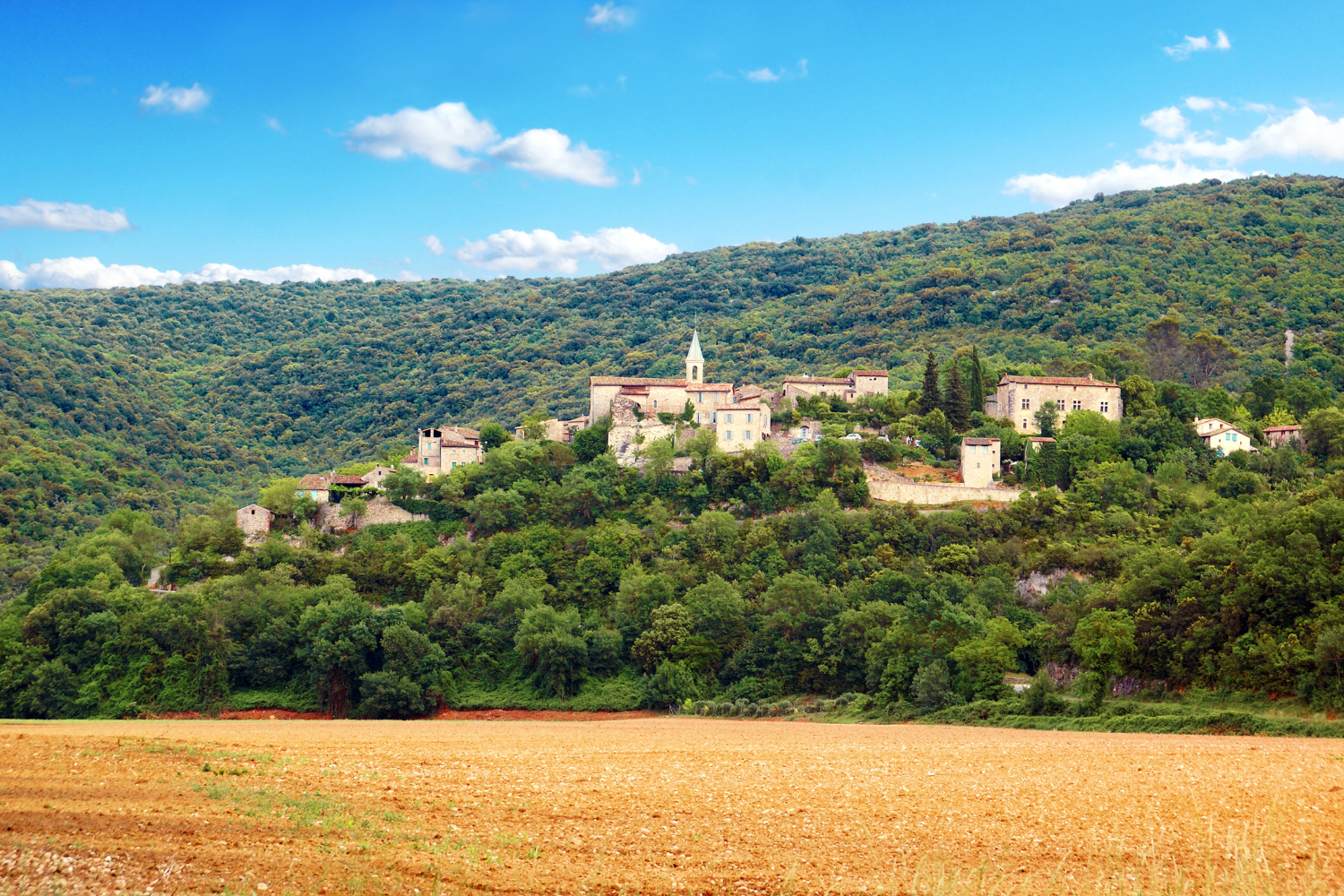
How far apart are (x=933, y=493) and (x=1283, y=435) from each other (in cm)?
2026

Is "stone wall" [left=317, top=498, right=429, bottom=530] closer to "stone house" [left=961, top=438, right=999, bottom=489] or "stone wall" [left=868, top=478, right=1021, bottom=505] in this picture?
"stone wall" [left=868, top=478, right=1021, bottom=505]

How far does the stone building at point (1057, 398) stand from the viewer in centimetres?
5891

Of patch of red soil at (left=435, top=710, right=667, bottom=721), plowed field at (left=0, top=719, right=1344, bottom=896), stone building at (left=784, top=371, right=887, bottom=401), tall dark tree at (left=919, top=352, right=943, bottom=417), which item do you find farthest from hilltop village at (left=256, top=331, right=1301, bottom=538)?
plowed field at (left=0, top=719, right=1344, bottom=896)

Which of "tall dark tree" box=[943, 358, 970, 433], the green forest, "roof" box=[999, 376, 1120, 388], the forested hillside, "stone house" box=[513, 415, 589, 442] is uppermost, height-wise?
the forested hillside

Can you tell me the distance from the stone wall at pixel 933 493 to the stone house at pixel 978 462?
469 mm

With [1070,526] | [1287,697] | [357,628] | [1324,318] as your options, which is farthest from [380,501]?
[1324,318]

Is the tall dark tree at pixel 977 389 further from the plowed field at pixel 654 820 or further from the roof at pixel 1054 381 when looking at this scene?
the plowed field at pixel 654 820

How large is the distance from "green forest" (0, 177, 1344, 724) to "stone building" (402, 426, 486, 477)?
5.92 ft

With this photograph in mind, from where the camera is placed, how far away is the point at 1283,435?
190 feet

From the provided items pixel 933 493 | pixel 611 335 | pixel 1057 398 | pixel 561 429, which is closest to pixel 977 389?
pixel 1057 398

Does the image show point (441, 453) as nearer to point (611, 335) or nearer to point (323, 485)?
point (323, 485)

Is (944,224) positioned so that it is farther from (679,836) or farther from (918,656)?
(679,836)

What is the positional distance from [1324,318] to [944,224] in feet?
260

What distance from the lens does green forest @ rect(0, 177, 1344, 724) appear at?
120 ft
